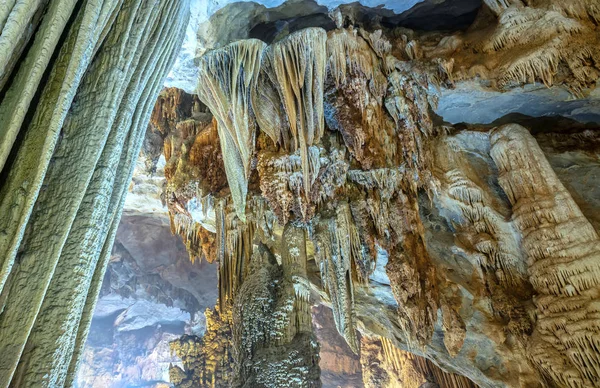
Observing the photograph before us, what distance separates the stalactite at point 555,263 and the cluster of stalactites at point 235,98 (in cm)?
344

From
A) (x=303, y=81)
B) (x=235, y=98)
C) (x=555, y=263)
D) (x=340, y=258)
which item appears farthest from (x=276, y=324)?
(x=555, y=263)

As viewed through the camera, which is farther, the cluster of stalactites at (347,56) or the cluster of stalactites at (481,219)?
the cluster of stalactites at (481,219)

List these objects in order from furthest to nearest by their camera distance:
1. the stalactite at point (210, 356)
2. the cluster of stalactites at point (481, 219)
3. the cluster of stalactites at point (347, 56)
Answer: the stalactite at point (210, 356) → the cluster of stalactites at point (481, 219) → the cluster of stalactites at point (347, 56)

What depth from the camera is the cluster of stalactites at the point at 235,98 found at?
4004 mm

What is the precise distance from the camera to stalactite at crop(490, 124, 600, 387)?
3539mm

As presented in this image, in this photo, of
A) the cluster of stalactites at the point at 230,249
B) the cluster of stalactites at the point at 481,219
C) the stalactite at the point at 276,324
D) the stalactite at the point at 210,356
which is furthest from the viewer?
the stalactite at the point at 210,356

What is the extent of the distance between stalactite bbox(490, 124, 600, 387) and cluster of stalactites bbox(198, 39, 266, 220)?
344 cm

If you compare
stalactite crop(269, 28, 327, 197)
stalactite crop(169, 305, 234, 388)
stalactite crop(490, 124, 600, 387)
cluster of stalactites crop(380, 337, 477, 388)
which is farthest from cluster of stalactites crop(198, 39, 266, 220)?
cluster of stalactites crop(380, 337, 477, 388)

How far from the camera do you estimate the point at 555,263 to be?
399 cm

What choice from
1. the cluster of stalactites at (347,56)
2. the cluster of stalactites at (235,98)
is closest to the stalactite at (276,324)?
the cluster of stalactites at (235,98)

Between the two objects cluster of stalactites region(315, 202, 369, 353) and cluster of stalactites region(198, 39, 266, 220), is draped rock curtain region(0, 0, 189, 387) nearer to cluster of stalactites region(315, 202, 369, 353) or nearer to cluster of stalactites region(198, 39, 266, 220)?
cluster of stalactites region(198, 39, 266, 220)

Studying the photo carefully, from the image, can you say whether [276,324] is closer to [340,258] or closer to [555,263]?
[340,258]

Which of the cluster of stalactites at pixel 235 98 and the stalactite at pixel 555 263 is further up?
the cluster of stalactites at pixel 235 98

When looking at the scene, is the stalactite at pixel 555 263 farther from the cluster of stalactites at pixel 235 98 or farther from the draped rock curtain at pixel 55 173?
the draped rock curtain at pixel 55 173
